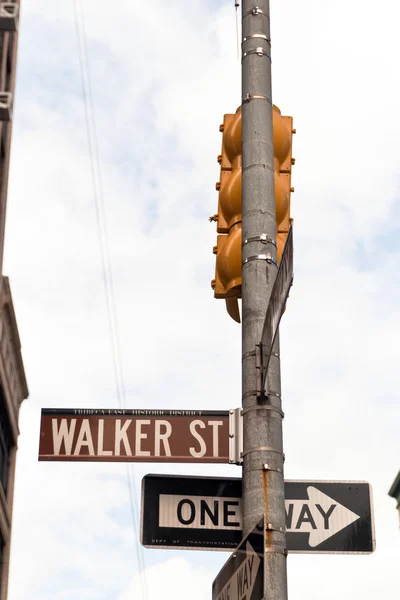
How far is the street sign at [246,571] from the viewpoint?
5562 mm

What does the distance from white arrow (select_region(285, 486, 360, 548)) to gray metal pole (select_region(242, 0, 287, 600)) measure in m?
0.54

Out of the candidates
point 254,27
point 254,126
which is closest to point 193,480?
point 254,126

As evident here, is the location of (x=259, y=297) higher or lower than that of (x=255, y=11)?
lower

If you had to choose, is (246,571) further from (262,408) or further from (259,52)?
(259,52)

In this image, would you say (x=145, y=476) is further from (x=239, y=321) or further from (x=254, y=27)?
(x=254, y=27)

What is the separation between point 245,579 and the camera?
5785 mm

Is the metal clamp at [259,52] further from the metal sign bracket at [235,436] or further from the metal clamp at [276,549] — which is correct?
the metal clamp at [276,549]

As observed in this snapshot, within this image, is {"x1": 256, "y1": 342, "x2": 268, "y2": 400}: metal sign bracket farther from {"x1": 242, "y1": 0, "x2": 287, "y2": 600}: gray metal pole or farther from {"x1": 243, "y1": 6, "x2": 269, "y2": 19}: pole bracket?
{"x1": 243, "y1": 6, "x2": 269, "y2": 19}: pole bracket

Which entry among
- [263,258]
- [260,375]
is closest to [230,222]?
[263,258]

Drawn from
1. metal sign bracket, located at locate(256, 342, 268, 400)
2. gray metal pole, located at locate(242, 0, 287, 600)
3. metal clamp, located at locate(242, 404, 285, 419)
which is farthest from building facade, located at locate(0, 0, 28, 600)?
metal clamp, located at locate(242, 404, 285, 419)

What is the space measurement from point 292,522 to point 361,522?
1.54 ft

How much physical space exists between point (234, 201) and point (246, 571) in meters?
2.70

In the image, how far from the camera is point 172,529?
22.0 feet

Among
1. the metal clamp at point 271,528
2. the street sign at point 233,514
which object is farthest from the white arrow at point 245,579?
the street sign at point 233,514
